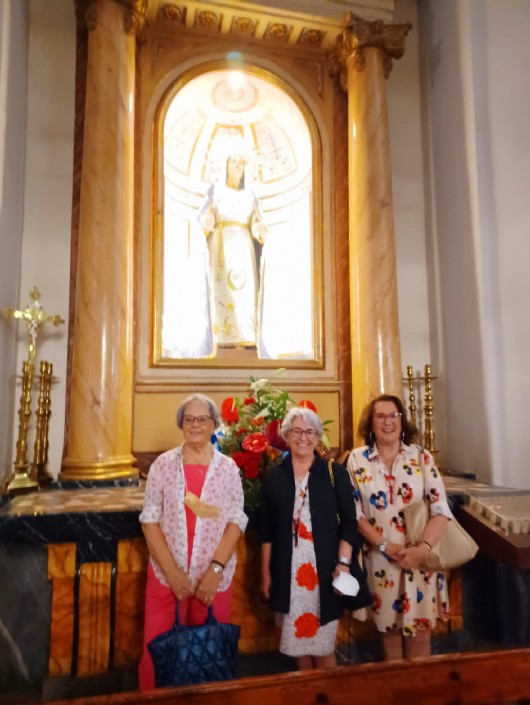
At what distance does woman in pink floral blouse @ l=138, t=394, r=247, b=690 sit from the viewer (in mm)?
2199

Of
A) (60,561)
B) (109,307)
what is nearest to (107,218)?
(109,307)

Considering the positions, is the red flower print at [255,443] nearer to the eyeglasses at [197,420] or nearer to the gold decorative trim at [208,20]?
the eyeglasses at [197,420]

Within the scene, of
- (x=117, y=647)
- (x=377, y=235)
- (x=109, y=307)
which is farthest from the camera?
(x=377, y=235)

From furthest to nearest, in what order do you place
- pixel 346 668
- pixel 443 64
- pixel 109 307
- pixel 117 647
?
pixel 443 64 < pixel 109 307 < pixel 117 647 < pixel 346 668

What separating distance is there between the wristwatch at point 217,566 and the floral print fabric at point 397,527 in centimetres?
68

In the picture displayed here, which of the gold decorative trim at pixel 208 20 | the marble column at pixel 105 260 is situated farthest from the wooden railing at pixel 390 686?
the gold decorative trim at pixel 208 20

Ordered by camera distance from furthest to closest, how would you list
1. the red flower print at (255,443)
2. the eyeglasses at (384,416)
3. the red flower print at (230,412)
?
the red flower print at (230,412)
the red flower print at (255,443)
the eyeglasses at (384,416)

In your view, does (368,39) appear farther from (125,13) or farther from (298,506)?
(298,506)

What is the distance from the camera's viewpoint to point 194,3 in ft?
15.8

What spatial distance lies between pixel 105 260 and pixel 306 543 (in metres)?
2.86

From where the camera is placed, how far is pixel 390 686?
1546 mm

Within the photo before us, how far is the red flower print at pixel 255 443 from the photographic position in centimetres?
284

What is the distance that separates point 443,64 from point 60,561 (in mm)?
5547

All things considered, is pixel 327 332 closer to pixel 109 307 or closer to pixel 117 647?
pixel 109 307
